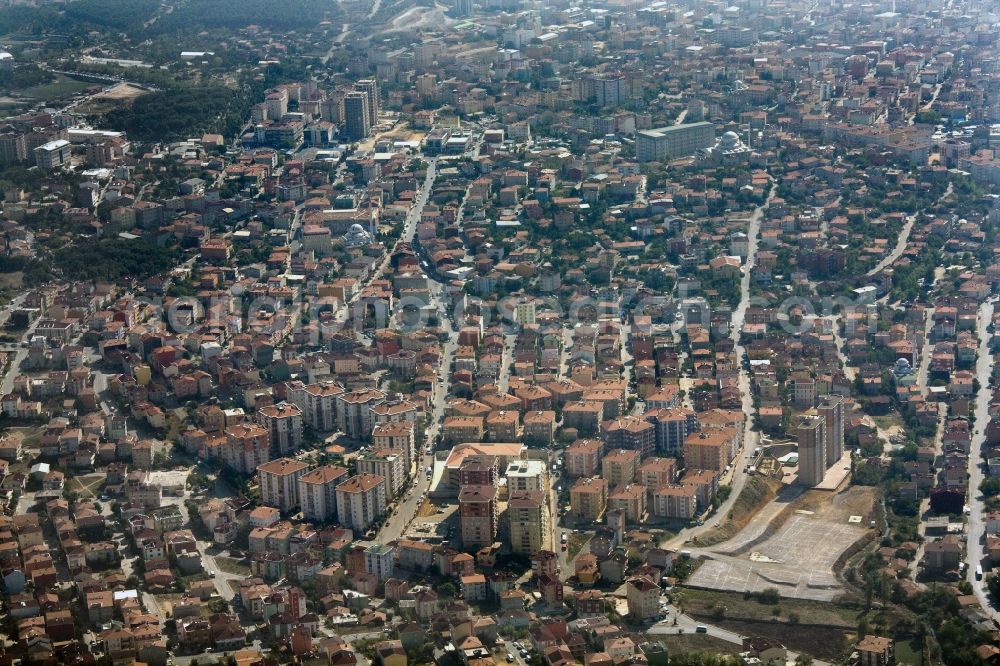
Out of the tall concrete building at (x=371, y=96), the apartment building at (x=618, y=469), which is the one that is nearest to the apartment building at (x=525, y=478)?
the apartment building at (x=618, y=469)

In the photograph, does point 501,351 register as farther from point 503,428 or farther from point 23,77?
point 23,77

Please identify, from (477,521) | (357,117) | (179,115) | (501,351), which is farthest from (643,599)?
(179,115)

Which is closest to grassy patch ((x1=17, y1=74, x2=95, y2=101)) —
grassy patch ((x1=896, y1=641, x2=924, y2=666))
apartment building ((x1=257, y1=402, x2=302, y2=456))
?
apartment building ((x1=257, y1=402, x2=302, y2=456))

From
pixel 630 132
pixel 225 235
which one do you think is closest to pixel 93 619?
pixel 225 235

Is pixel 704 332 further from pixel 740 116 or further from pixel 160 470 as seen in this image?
pixel 740 116

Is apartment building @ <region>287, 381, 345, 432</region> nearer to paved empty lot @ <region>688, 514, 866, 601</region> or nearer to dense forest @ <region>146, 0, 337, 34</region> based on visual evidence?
paved empty lot @ <region>688, 514, 866, 601</region>

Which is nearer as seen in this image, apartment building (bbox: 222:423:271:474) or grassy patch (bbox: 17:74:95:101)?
apartment building (bbox: 222:423:271:474)
